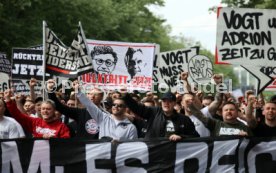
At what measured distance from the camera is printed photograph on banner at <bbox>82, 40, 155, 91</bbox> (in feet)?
47.9

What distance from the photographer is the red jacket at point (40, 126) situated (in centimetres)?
993

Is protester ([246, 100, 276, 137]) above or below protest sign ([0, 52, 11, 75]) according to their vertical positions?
below

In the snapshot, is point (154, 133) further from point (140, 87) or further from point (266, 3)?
point (266, 3)

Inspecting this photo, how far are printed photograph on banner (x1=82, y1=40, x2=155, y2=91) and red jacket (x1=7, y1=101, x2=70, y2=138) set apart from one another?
4239mm

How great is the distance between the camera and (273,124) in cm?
988

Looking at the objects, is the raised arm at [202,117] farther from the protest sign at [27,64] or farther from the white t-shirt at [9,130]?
the protest sign at [27,64]

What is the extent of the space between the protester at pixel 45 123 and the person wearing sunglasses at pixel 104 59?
461cm

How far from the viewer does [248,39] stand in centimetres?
1109

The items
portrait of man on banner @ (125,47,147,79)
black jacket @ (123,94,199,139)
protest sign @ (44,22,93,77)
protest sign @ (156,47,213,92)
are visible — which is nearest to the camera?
black jacket @ (123,94,199,139)

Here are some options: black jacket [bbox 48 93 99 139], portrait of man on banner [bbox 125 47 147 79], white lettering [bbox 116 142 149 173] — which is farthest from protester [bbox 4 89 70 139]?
portrait of man on banner [bbox 125 47 147 79]

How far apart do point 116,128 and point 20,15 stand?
65.3ft

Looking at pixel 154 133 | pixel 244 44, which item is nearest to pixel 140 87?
pixel 244 44

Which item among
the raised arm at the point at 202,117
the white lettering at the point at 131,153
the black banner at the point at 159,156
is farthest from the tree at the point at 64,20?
the raised arm at the point at 202,117

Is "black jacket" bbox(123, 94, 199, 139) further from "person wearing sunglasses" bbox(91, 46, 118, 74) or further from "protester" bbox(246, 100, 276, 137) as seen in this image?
"person wearing sunglasses" bbox(91, 46, 118, 74)
